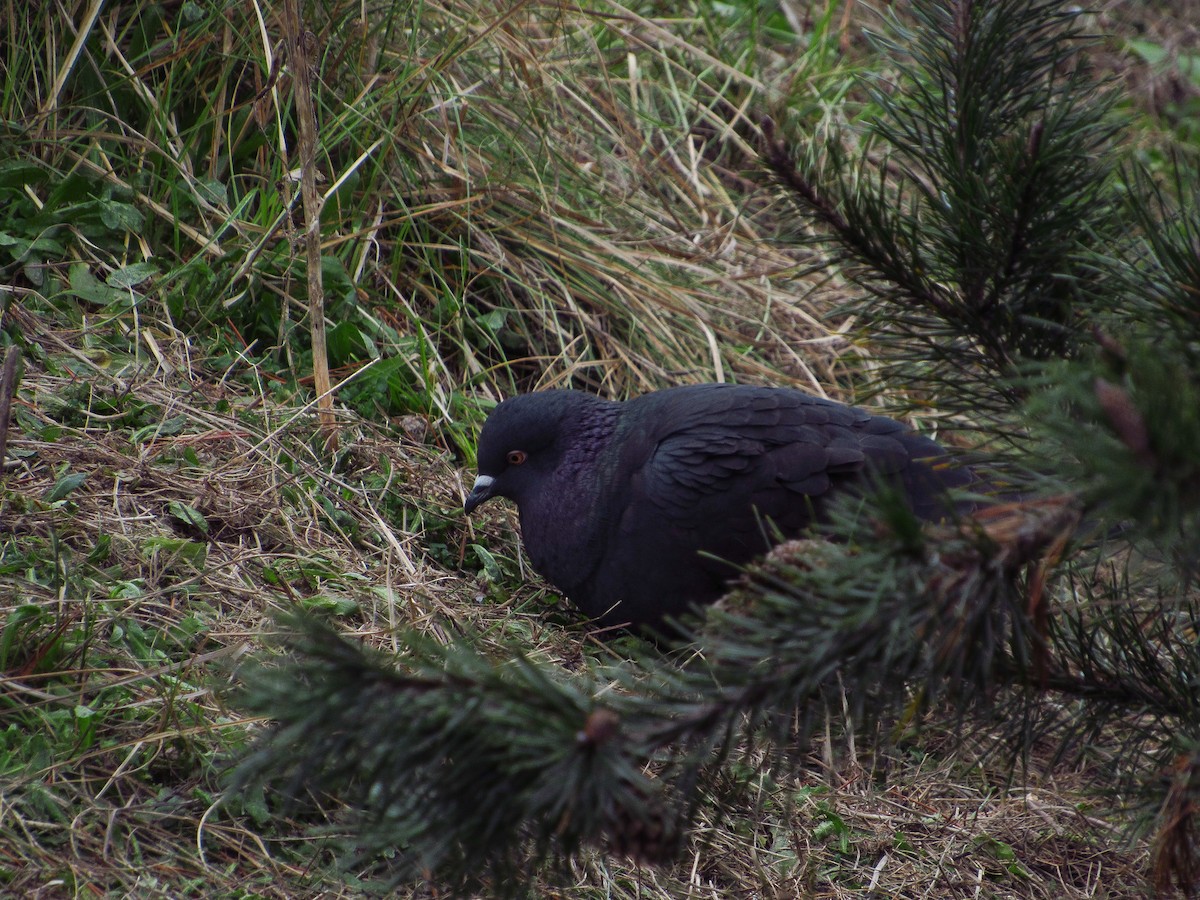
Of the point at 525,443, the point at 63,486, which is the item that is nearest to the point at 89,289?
the point at 63,486

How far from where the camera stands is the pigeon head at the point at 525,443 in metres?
3.23

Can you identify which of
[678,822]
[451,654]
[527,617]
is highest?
[451,654]

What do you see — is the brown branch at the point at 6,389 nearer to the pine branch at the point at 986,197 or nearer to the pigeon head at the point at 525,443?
the pigeon head at the point at 525,443

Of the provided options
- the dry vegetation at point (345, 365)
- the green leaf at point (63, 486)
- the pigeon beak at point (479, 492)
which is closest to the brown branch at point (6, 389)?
the dry vegetation at point (345, 365)

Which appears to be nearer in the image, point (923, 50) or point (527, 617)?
point (923, 50)

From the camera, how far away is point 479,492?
3221 mm

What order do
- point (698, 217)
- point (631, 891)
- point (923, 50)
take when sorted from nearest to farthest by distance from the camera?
point (923, 50), point (631, 891), point (698, 217)

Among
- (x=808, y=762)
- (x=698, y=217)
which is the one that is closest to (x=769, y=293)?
(x=698, y=217)

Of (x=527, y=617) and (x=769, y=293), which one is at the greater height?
(x=769, y=293)

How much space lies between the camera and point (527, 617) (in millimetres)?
3064

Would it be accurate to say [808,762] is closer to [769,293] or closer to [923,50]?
[923,50]

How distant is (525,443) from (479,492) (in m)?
0.20

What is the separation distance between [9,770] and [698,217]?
11.4 feet

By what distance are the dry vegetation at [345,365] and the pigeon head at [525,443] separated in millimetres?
177
